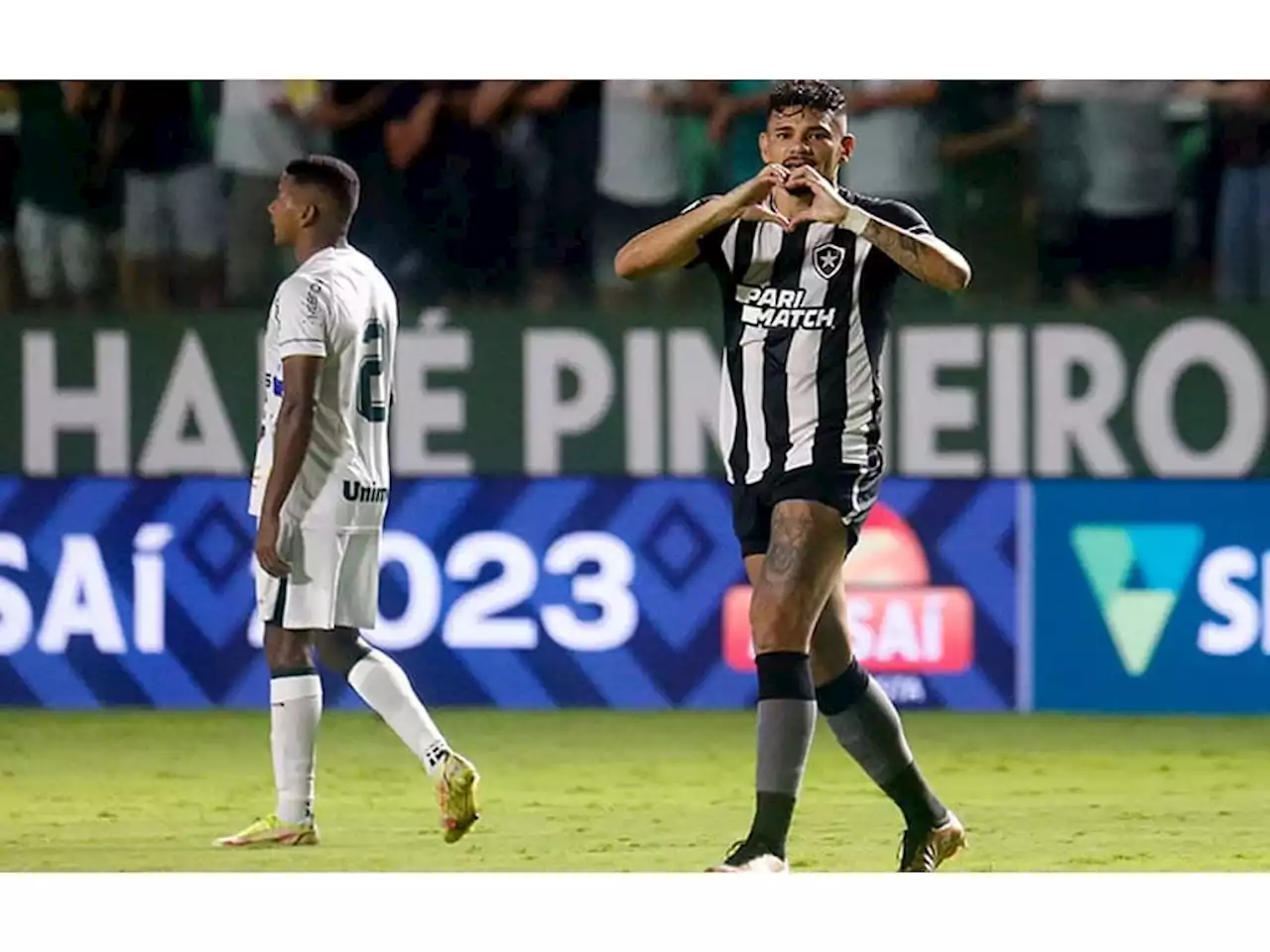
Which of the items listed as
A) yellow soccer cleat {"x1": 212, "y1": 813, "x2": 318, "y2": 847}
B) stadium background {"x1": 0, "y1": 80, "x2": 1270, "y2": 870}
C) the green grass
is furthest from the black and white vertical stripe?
stadium background {"x1": 0, "y1": 80, "x2": 1270, "y2": 870}

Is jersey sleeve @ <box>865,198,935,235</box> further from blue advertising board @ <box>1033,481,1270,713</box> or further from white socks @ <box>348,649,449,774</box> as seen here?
blue advertising board @ <box>1033,481,1270,713</box>

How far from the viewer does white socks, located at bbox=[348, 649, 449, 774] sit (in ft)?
21.6

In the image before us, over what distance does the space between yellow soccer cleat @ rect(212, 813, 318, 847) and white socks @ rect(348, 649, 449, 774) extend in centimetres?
34

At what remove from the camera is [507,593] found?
1052cm

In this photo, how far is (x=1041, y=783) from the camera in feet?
27.2

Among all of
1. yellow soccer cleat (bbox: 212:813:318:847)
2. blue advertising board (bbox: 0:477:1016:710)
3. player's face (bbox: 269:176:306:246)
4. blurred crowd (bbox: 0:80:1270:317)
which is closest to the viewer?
yellow soccer cleat (bbox: 212:813:318:847)

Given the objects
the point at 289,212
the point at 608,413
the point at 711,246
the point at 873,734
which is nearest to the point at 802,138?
the point at 711,246

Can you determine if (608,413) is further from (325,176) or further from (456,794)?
(456,794)

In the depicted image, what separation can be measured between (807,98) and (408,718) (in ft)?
6.07

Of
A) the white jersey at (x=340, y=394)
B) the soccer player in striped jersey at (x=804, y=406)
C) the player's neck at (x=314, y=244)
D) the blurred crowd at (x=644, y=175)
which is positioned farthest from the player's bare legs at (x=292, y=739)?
the blurred crowd at (x=644, y=175)

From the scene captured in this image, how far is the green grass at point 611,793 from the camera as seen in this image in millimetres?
6559

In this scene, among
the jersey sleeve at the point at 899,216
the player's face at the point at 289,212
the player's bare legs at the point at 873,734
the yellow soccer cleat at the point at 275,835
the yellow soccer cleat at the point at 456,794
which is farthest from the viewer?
the player's face at the point at 289,212

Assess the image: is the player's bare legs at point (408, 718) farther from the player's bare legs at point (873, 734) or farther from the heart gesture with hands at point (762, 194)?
the heart gesture with hands at point (762, 194)

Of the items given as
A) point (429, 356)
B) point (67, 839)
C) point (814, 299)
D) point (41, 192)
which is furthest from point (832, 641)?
point (41, 192)
